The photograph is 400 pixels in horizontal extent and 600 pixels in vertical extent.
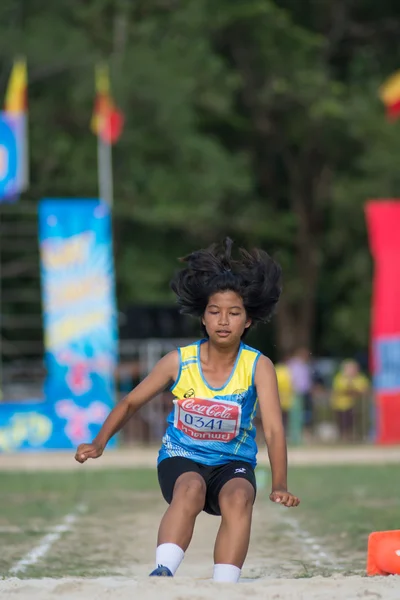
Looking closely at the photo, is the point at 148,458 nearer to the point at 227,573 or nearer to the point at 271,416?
the point at 271,416

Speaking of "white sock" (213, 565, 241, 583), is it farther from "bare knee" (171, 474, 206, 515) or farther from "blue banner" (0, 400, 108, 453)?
"blue banner" (0, 400, 108, 453)

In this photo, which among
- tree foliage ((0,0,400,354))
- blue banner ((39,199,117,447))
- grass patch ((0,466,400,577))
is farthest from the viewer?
tree foliage ((0,0,400,354))

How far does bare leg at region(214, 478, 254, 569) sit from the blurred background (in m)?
24.4

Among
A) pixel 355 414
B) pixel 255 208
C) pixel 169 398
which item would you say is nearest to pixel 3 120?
pixel 169 398

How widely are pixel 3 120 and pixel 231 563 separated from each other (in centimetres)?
1882

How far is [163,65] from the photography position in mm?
33938

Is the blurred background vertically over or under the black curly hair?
over

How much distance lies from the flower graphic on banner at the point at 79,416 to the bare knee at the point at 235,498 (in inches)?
671

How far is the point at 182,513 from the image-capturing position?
6258 mm

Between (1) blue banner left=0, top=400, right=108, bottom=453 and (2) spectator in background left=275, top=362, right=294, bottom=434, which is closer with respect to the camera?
(1) blue banner left=0, top=400, right=108, bottom=453

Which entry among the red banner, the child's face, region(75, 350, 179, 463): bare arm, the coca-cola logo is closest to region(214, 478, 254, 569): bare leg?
the coca-cola logo

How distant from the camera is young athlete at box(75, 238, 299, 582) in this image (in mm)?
6277

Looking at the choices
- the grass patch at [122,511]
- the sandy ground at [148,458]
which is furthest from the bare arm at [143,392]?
the sandy ground at [148,458]

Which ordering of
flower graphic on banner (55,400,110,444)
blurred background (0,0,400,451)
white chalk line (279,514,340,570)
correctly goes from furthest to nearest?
blurred background (0,0,400,451), flower graphic on banner (55,400,110,444), white chalk line (279,514,340,570)
